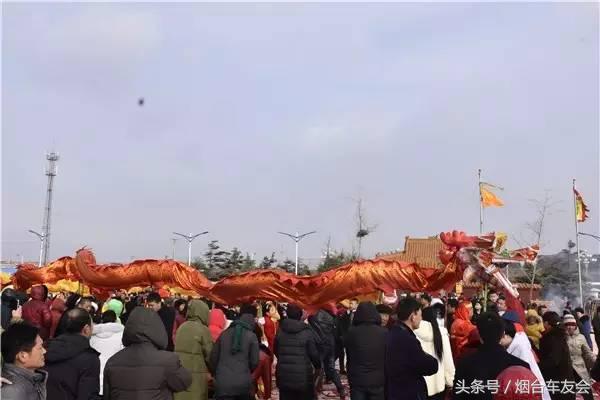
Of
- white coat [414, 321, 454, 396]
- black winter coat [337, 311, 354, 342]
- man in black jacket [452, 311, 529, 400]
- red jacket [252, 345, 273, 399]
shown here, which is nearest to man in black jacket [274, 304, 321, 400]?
red jacket [252, 345, 273, 399]

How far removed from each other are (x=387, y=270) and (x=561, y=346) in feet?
14.0

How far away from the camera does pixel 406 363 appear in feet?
14.1

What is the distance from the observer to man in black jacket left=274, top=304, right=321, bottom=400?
19.5 ft

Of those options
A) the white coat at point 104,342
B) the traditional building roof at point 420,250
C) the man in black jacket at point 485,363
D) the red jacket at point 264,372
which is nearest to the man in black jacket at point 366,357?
the man in black jacket at point 485,363

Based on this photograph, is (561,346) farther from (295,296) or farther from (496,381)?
(295,296)

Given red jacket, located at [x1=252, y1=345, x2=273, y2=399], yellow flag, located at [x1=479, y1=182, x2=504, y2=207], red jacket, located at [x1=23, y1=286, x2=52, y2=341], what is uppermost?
yellow flag, located at [x1=479, y1=182, x2=504, y2=207]

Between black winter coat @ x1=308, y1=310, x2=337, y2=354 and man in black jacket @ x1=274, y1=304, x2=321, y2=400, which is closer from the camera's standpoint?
man in black jacket @ x1=274, y1=304, x2=321, y2=400

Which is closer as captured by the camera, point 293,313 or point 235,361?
point 235,361

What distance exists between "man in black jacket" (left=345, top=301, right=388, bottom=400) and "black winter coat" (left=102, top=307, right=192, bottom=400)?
2.16 metres

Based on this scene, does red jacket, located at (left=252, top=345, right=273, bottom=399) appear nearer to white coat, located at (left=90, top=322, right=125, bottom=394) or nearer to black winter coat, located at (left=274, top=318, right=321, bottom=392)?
black winter coat, located at (left=274, top=318, right=321, bottom=392)

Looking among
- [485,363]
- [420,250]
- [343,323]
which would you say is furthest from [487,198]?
[420,250]

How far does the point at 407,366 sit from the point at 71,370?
91.4 inches

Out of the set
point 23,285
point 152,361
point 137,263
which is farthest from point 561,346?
point 23,285

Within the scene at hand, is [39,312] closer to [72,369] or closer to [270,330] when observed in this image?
[72,369]
